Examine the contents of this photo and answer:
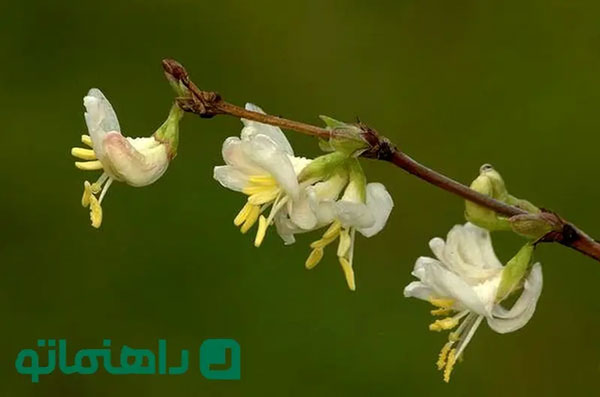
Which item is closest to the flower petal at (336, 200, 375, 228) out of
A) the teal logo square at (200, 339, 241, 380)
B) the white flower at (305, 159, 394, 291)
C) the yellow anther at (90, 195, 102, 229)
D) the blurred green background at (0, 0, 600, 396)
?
the white flower at (305, 159, 394, 291)

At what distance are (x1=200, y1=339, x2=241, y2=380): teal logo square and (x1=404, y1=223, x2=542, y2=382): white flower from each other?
0.45 meters

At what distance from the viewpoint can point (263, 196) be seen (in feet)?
2.06

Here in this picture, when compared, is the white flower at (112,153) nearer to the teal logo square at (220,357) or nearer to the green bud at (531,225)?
the green bud at (531,225)

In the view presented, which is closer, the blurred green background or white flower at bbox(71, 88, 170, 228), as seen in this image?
white flower at bbox(71, 88, 170, 228)

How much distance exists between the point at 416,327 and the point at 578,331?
18 centimetres

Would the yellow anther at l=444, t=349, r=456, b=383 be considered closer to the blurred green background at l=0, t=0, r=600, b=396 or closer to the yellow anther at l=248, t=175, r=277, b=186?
the yellow anther at l=248, t=175, r=277, b=186

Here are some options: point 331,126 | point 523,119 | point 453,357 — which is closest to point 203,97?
point 331,126

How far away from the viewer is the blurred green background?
55.9 inches

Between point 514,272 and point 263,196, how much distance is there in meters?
0.13

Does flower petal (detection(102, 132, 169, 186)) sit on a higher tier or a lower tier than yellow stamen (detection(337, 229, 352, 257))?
higher

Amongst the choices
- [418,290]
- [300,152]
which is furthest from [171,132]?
[300,152]

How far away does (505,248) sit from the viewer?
1455mm

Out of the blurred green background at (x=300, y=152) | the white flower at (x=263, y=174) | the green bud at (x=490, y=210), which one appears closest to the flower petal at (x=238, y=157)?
the white flower at (x=263, y=174)

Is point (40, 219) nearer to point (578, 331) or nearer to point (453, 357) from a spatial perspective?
point (578, 331)
